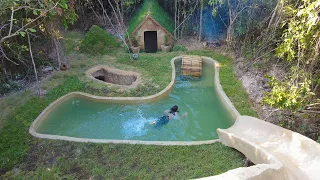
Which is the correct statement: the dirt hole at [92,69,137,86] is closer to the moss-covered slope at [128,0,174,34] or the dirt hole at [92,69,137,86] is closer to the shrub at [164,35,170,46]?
→ the moss-covered slope at [128,0,174,34]

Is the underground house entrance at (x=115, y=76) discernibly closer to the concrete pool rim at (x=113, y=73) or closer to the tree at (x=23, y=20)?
the concrete pool rim at (x=113, y=73)

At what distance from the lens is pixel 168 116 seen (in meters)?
8.50

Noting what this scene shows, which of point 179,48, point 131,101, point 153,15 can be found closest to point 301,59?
point 131,101

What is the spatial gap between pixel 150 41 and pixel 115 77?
3.82 metres

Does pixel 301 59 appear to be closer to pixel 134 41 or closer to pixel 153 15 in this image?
pixel 134 41

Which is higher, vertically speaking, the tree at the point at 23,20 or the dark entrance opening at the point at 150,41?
the tree at the point at 23,20

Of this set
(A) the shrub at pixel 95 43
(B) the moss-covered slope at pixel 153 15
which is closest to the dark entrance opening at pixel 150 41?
(B) the moss-covered slope at pixel 153 15

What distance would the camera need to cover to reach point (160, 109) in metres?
9.20

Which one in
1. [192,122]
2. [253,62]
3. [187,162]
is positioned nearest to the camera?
[187,162]

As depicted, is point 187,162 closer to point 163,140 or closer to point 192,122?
point 163,140

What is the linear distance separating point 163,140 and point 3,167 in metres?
4.13

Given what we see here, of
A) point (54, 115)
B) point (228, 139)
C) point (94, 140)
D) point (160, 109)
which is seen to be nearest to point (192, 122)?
point (160, 109)

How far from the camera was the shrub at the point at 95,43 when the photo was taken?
501 inches

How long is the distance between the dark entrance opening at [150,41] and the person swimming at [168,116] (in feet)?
19.8
